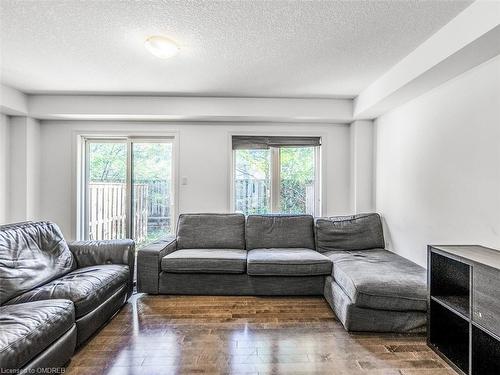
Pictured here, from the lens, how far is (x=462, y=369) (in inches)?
70.2

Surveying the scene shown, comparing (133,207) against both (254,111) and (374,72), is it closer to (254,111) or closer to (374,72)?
(254,111)

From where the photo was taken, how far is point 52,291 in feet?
6.73

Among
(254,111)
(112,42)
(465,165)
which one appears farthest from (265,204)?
(112,42)

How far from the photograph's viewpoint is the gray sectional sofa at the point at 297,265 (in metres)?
2.24

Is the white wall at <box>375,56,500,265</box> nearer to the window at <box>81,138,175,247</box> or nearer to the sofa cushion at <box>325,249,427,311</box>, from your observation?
the sofa cushion at <box>325,249,427,311</box>

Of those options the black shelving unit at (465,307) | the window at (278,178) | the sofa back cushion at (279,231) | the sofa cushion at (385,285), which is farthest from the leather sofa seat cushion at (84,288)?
the black shelving unit at (465,307)

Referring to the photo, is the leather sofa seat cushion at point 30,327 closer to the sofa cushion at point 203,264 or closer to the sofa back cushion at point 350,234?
the sofa cushion at point 203,264

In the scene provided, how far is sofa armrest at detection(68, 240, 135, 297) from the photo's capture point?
9.27 feet

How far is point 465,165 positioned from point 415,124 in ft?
2.72

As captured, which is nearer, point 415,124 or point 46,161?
point 415,124

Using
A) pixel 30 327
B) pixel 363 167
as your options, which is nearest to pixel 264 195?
pixel 363 167

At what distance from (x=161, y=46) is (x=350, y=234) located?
9.49 ft

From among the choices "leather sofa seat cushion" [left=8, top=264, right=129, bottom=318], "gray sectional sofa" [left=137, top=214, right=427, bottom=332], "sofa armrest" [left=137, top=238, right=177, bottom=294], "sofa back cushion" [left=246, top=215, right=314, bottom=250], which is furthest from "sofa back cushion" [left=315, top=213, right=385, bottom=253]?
"leather sofa seat cushion" [left=8, top=264, right=129, bottom=318]

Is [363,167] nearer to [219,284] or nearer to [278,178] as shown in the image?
[278,178]
